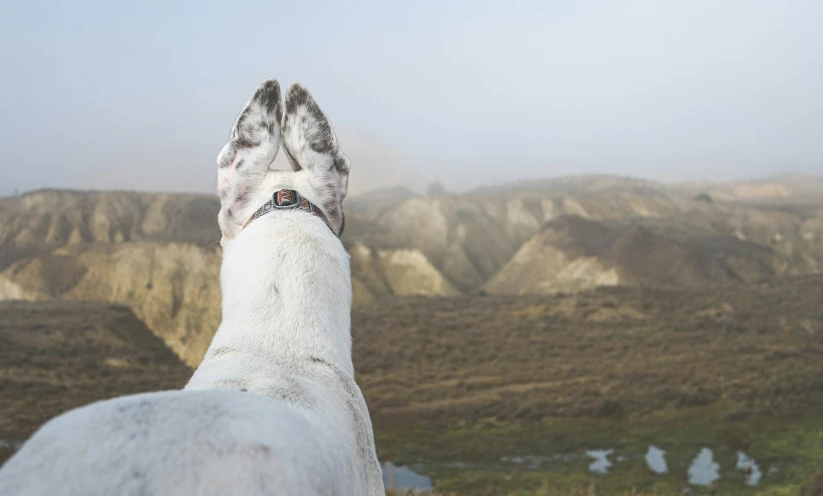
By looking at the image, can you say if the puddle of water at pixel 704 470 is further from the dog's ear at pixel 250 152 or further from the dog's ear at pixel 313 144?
the dog's ear at pixel 250 152

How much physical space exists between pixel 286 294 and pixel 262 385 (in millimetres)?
485

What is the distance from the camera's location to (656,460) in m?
17.7

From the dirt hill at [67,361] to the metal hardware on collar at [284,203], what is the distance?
55.5 ft

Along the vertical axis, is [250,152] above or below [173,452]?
above

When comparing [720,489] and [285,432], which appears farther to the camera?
[720,489]

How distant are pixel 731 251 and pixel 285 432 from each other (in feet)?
220

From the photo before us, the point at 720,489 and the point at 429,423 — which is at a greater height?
the point at 720,489

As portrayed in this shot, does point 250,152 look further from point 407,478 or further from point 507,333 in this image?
point 507,333

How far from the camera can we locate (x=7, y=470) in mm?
1231

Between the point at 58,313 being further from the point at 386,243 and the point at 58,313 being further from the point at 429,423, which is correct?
the point at 386,243

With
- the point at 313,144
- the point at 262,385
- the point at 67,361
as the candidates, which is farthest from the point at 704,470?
the point at 67,361

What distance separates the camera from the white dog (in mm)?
1288

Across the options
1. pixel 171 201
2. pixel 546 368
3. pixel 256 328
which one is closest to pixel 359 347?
pixel 546 368

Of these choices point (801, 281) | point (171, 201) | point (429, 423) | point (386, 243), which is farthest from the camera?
point (171, 201)
